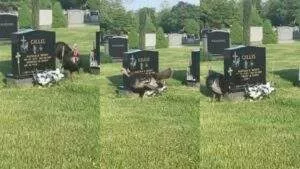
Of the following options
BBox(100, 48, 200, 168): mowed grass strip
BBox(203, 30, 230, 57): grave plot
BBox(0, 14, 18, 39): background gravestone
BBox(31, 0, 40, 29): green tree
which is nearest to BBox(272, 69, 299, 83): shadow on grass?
BBox(203, 30, 230, 57): grave plot

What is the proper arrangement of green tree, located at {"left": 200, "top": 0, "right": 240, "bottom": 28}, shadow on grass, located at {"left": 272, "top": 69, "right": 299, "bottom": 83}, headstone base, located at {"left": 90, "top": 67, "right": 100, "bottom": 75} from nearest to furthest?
green tree, located at {"left": 200, "top": 0, "right": 240, "bottom": 28} < headstone base, located at {"left": 90, "top": 67, "right": 100, "bottom": 75} < shadow on grass, located at {"left": 272, "top": 69, "right": 299, "bottom": 83}

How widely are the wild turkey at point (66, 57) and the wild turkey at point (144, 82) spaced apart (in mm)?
1708

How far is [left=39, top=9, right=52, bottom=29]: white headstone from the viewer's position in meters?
16.8

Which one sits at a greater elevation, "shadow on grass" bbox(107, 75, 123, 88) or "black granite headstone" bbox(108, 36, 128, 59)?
"black granite headstone" bbox(108, 36, 128, 59)

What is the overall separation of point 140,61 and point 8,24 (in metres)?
9.93

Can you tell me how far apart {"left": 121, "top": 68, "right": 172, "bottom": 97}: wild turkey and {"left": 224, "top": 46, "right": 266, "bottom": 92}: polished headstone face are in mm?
1627

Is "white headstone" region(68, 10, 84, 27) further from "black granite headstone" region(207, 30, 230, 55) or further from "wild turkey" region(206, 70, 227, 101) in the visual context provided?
"wild turkey" region(206, 70, 227, 101)

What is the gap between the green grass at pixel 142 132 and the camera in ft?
20.3

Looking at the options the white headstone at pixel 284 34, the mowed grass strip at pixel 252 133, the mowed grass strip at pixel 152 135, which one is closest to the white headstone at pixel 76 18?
the mowed grass strip at pixel 252 133

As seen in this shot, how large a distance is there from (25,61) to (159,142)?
7689mm

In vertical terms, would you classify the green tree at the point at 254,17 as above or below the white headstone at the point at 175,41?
above

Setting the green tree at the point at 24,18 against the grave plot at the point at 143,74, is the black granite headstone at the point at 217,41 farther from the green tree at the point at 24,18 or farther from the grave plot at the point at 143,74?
the green tree at the point at 24,18

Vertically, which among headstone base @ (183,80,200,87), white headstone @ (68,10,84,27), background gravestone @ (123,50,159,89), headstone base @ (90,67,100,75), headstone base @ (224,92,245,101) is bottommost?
headstone base @ (224,92,245,101)

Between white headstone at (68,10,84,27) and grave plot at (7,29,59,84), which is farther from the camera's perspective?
white headstone at (68,10,84,27)
